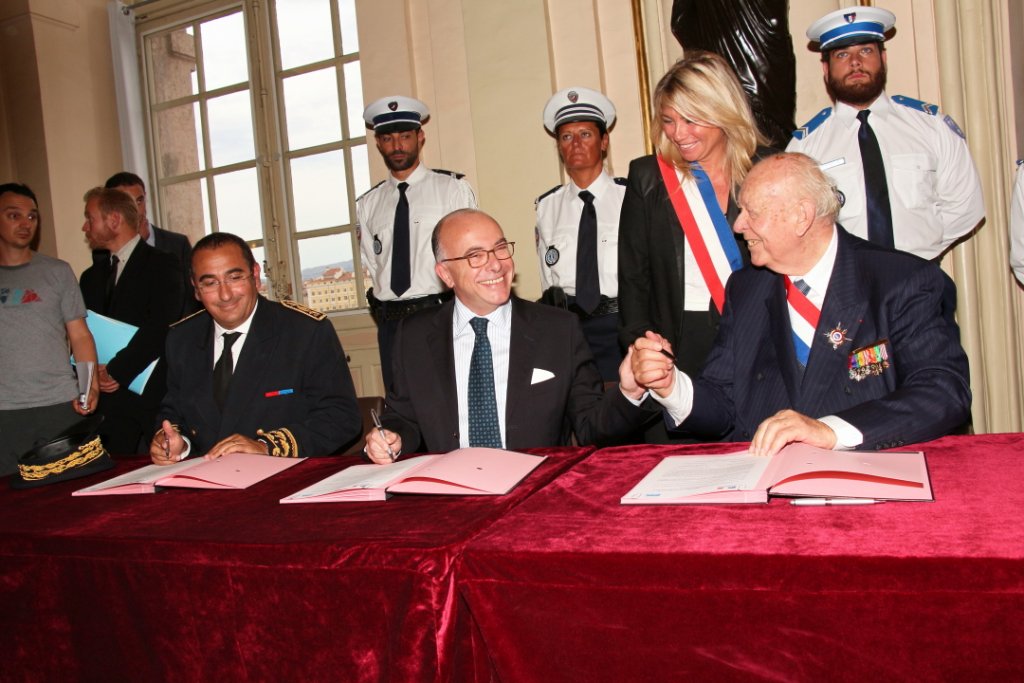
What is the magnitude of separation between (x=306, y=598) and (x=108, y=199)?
329cm

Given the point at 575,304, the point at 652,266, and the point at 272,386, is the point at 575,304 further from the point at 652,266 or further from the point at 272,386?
the point at 272,386

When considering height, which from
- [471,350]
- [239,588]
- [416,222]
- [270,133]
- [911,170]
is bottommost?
[239,588]

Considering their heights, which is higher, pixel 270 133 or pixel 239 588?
pixel 270 133

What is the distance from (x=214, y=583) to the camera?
1.37m

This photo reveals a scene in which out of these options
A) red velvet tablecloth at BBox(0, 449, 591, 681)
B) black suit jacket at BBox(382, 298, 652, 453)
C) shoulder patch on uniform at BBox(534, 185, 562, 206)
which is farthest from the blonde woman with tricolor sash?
shoulder patch on uniform at BBox(534, 185, 562, 206)

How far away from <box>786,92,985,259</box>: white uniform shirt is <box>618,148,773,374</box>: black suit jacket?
0.83 metres

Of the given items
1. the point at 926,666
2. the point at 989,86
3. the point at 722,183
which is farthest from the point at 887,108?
the point at 926,666

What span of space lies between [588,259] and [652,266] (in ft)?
→ 3.79

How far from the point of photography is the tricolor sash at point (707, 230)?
255 cm

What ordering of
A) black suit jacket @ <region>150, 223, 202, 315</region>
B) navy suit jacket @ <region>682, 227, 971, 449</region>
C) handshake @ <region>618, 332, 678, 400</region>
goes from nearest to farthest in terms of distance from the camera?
navy suit jacket @ <region>682, 227, 971, 449</region> → handshake @ <region>618, 332, 678, 400</region> → black suit jacket @ <region>150, 223, 202, 315</region>

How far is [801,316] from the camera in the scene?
1884 millimetres

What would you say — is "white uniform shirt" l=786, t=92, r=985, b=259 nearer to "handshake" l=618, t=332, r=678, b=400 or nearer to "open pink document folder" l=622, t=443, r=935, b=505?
"handshake" l=618, t=332, r=678, b=400

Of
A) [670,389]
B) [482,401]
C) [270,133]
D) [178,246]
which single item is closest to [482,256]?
[482,401]

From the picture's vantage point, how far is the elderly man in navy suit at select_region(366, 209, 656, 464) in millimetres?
2211
